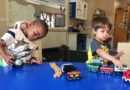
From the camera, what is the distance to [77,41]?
4.35 metres

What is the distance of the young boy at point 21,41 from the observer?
1.37 meters

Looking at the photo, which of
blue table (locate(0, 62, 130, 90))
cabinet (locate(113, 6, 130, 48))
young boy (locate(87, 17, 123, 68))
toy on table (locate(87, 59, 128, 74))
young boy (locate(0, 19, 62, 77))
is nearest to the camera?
blue table (locate(0, 62, 130, 90))

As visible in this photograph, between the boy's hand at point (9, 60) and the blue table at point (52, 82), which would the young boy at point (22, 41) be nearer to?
the boy's hand at point (9, 60)

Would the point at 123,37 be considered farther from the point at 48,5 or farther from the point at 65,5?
the point at 48,5

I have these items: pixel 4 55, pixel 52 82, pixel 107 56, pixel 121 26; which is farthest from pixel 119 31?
pixel 52 82

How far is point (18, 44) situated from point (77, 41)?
116 inches

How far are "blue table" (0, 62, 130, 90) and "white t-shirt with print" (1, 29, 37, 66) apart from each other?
0.25m

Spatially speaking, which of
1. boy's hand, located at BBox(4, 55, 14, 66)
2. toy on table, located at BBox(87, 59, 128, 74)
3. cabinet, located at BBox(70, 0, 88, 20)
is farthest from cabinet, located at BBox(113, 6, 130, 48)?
boy's hand, located at BBox(4, 55, 14, 66)

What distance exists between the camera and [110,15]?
585cm

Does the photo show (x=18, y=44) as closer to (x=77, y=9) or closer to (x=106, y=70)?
(x=106, y=70)

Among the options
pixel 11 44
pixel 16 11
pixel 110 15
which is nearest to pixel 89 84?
pixel 11 44

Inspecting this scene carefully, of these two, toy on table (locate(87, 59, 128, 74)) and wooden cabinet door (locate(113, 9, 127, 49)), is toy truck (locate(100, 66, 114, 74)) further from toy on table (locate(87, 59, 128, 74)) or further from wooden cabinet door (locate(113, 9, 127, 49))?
wooden cabinet door (locate(113, 9, 127, 49))

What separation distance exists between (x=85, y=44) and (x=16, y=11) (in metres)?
2.01

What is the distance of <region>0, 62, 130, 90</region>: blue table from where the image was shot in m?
0.91
